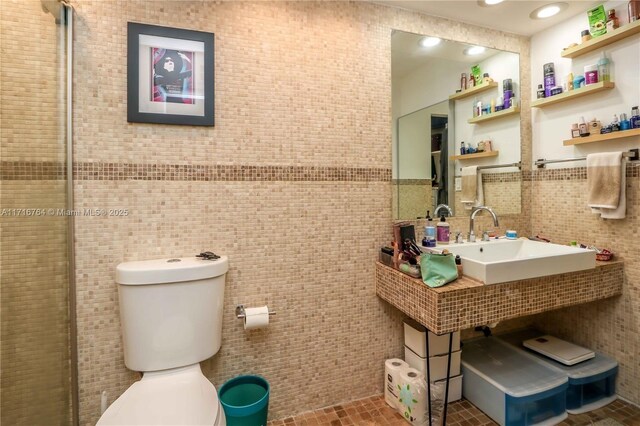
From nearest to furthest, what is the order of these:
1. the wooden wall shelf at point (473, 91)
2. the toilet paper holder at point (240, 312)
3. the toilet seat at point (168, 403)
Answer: the toilet seat at point (168, 403) < the toilet paper holder at point (240, 312) < the wooden wall shelf at point (473, 91)

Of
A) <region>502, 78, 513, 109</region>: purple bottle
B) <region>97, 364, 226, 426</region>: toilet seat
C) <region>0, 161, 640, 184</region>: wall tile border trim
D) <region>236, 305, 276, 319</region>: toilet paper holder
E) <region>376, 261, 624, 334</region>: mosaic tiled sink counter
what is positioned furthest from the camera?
<region>502, 78, 513, 109</region>: purple bottle

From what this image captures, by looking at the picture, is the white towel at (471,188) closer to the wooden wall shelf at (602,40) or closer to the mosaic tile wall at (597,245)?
the mosaic tile wall at (597,245)

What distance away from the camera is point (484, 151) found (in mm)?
2098

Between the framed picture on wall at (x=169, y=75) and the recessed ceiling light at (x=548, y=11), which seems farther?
the recessed ceiling light at (x=548, y=11)

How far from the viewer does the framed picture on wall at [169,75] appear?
4.60 ft

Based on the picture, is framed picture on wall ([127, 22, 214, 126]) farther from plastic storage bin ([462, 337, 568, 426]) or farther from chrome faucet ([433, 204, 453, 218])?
plastic storage bin ([462, 337, 568, 426])

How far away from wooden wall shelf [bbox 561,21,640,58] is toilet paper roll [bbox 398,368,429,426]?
2.06 m

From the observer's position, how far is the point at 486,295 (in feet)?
4.48

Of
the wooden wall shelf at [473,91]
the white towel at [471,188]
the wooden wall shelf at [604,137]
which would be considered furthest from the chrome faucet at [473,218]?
the wooden wall shelf at [473,91]

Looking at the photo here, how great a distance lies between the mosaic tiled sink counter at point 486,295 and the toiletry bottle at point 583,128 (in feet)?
2.45

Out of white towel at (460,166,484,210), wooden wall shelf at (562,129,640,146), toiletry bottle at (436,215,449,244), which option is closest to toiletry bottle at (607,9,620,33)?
wooden wall shelf at (562,129,640,146)

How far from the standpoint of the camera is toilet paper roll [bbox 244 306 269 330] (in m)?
1.48

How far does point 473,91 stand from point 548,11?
58 centimetres

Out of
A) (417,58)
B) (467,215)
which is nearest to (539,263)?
(467,215)
